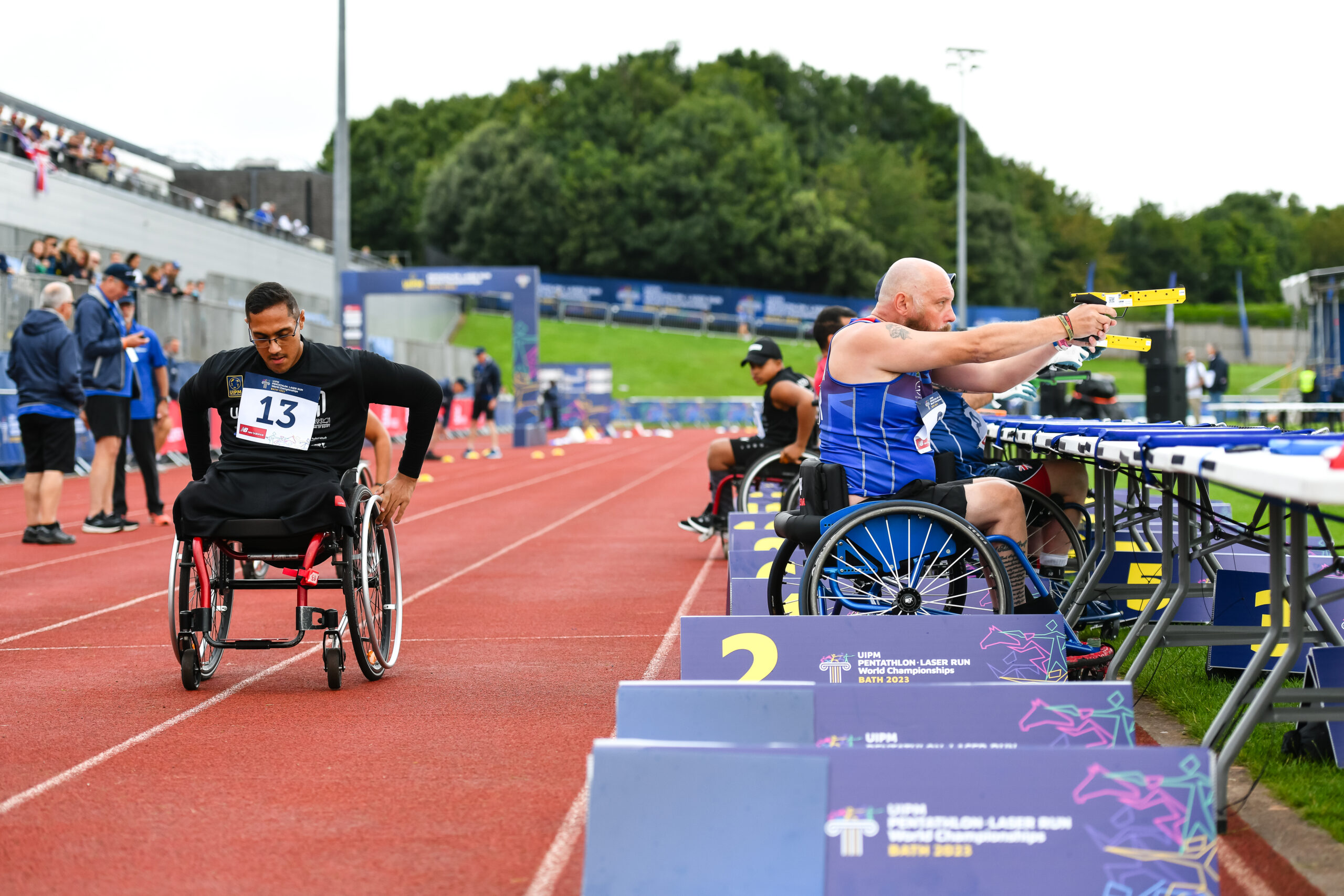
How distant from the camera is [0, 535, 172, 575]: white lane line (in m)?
9.84

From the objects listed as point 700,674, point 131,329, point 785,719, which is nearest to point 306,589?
point 700,674

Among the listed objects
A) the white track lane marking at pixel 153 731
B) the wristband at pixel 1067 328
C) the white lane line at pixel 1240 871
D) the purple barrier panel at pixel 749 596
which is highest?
the wristband at pixel 1067 328

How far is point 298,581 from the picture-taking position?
5.30 m

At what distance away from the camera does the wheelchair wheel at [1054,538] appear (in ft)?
20.0


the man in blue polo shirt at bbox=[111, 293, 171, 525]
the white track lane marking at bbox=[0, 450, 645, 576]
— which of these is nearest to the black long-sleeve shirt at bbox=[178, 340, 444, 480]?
the white track lane marking at bbox=[0, 450, 645, 576]

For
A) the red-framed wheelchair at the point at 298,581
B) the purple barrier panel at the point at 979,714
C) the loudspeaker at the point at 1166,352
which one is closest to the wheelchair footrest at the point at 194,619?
the red-framed wheelchair at the point at 298,581

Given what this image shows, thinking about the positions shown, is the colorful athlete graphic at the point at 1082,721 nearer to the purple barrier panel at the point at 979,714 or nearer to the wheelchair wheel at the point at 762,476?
the purple barrier panel at the point at 979,714

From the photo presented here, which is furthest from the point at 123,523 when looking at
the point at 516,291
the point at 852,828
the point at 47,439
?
the point at 516,291

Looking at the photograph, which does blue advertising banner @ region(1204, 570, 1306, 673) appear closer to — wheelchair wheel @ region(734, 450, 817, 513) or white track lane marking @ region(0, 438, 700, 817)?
white track lane marking @ region(0, 438, 700, 817)

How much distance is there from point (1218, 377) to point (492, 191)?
5778cm

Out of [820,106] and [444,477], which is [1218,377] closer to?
[444,477]

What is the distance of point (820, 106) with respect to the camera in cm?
10506

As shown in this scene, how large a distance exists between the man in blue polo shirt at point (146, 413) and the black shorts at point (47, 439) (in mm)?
872

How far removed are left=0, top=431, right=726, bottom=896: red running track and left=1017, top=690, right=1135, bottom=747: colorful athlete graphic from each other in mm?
1129
